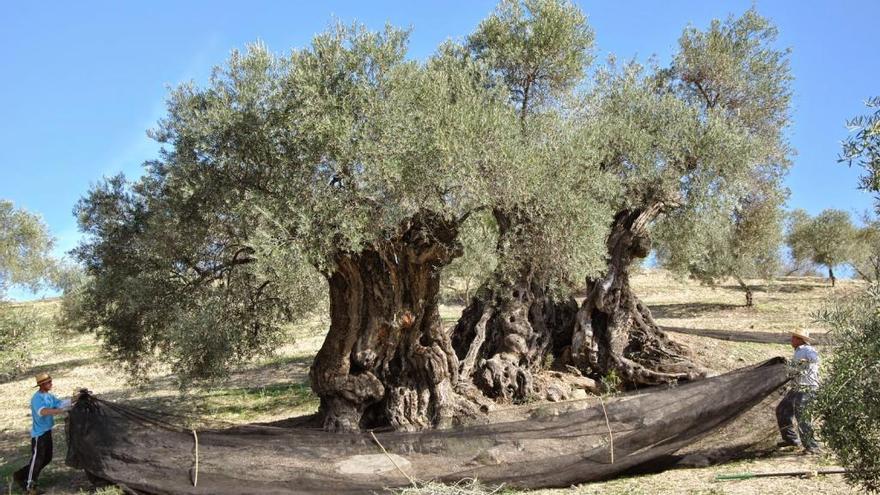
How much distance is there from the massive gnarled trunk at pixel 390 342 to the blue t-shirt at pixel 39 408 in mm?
4459

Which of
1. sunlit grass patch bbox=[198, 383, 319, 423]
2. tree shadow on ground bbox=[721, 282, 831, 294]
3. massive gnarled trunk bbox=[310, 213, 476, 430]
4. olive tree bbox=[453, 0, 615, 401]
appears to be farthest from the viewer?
tree shadow on ground bbox=[721, 282, 831, 294]

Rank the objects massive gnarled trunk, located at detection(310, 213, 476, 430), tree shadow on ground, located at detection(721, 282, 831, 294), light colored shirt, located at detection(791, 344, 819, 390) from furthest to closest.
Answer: tree shadow on ground, located at detection(721, 282, 831, 294)
massive gnarled trunk, located at detection(310, 213, 476, 430)
light colored shirt, located at detection(791, 344, 819, 390)

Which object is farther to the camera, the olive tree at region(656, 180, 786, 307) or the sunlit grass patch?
the olive tree at region(656, 180, 786, 307)

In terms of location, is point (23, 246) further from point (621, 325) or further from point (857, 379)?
point (857, 379)

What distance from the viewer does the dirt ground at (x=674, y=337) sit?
377 inches

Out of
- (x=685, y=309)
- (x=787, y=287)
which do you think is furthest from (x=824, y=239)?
(x=685, y=309)

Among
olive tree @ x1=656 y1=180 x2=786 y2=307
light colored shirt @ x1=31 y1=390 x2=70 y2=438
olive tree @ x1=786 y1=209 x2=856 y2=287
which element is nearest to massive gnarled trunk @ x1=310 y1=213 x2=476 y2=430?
light colored shirt @ x1=31 y1=390 x2=70 y2=438

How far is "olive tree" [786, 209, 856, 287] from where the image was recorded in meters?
39.4

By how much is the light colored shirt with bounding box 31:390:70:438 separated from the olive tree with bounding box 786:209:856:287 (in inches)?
1546

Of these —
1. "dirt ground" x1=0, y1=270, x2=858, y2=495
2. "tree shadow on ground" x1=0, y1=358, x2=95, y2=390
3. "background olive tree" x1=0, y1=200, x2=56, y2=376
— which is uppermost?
"background olive tree" x1=0, y1=200, x2=56, y2=376

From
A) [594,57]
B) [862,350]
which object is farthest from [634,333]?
[862,350]

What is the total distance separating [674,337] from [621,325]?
2605 mm

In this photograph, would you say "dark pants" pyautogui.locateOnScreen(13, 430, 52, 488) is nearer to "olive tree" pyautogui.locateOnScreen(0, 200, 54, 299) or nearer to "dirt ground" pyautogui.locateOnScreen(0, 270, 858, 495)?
"dirt ground" pyautogui.locateOnScreen(0, 270, 858, 495)

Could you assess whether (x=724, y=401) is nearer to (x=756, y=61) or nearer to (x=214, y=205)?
(x=214, y=205)
